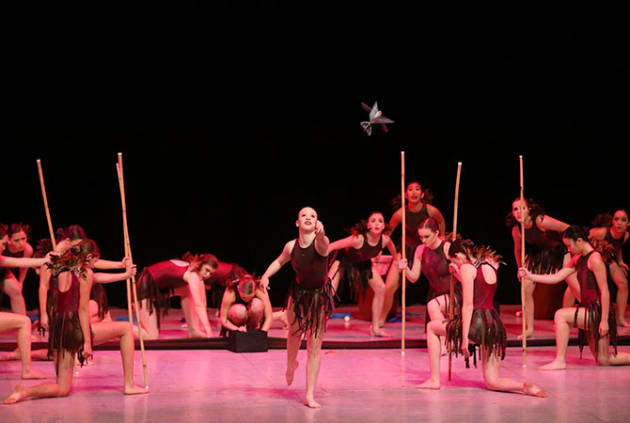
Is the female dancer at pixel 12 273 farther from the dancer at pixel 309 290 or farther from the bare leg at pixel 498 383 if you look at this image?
the bare leg at pixel 498 383

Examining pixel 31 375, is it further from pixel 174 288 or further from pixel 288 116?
pixel 288 116

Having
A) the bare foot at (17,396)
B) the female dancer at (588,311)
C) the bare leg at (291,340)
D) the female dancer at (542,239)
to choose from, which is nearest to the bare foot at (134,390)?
the bare foot at (17,396)

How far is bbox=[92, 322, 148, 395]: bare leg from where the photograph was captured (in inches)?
215

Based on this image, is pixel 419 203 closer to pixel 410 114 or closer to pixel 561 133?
pixel 410 114

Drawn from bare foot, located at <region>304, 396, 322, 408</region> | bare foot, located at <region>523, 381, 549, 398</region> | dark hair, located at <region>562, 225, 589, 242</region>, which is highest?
dark hair, located at <region>562, 225, 589, 242</region>

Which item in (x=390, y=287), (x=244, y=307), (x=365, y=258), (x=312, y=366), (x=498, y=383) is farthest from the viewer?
(x=390, y=287)

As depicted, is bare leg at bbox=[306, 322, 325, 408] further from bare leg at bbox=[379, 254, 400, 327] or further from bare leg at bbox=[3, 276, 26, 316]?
bare leg at bbox=[3, 276, 26, 316]

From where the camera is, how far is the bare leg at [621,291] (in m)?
8.91

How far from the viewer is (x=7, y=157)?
381 inches

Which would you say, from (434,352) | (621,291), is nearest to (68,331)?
(434,352)

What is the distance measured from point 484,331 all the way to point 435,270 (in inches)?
56.8

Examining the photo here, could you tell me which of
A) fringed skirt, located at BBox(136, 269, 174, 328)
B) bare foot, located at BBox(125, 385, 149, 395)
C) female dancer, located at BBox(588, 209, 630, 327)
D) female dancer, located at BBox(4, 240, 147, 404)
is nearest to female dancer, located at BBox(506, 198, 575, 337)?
female dancer, located at BBox(588, 209, 630, 327)

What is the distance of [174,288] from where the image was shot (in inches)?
320

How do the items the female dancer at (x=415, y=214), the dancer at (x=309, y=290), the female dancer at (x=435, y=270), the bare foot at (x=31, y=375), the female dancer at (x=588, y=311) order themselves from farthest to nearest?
the female dancer at (x=415, y=214)
the female dancer at (x=435, y=270)
the female dancer at (x=588, y=311)
the bare foot at (x=31, y=375)
the dancer at (x=309, y=290)
